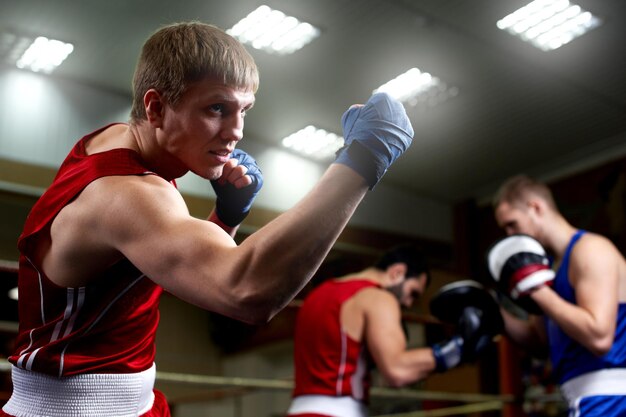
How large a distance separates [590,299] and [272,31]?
279cm

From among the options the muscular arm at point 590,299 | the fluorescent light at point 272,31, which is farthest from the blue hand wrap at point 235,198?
the fluorescent light at point 272,31

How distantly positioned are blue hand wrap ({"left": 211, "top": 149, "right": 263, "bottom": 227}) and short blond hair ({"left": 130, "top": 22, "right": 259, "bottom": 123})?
29 centimetres

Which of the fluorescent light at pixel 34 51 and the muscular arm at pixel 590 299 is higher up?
the muscular arm at pixel 590 299

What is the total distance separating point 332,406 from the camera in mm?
2430

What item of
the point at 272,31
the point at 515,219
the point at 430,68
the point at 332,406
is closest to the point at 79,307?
the point at 332,406

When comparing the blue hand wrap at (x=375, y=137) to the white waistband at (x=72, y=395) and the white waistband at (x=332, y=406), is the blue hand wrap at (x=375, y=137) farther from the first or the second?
the white waistband at (x=332, y=406)

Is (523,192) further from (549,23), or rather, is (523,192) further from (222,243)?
(549,23)

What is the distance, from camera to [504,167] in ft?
20.4

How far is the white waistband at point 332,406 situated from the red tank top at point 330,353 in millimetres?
18

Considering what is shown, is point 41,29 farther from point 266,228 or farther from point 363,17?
point 266,228

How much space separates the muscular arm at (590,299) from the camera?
213 centimetres

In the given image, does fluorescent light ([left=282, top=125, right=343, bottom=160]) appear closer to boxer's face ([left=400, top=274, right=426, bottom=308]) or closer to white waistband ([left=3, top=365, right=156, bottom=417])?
boxer's face ([left=400, top=274, right=426, bottom=308])

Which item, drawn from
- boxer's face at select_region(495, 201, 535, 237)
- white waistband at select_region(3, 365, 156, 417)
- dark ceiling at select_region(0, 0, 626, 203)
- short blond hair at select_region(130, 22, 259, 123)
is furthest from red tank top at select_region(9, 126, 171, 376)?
dark ceiling at select_region(0, 0, 626, 203)

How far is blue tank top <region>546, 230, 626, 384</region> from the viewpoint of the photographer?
220cm
